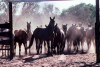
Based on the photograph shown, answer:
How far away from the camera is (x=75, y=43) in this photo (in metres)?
13.6

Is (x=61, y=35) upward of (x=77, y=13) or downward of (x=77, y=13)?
downward

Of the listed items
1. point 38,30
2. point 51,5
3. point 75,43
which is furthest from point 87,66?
point 51,5

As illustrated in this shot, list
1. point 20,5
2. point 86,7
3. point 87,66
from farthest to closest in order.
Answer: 1. point 86,7
2. point 20,5
3. point 87,66

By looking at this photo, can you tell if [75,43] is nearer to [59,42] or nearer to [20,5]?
[59,42]

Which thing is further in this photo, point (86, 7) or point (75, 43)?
point (86, 7)

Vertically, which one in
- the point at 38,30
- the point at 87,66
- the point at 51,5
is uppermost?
the point at 51,5

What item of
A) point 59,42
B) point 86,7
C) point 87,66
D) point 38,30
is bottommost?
point 87,66

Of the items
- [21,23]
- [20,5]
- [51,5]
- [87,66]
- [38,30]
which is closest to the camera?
[87,66]

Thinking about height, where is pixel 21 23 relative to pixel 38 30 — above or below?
above

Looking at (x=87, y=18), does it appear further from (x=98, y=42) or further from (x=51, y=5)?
(x=98, y=42)

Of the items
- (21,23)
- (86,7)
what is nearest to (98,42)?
(86,7)

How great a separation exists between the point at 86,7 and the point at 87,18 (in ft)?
17.4

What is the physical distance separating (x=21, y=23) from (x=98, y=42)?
4987cm

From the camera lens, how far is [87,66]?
245 inches
